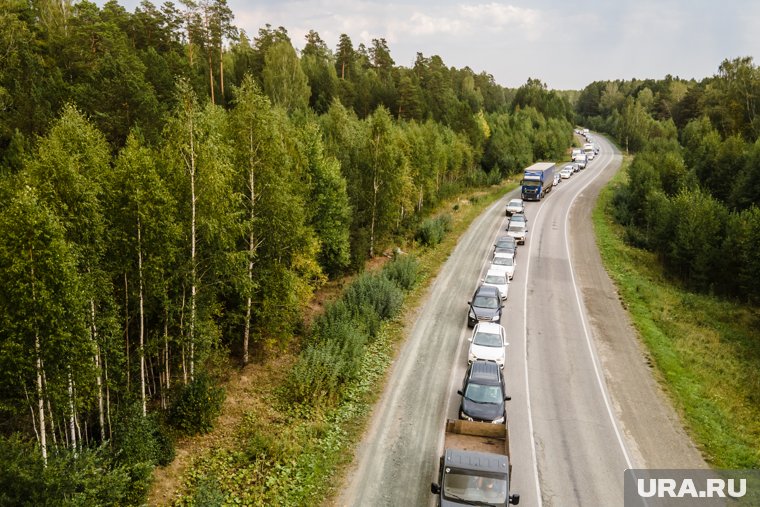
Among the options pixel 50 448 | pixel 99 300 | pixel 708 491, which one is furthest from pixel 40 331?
pixel 708 491

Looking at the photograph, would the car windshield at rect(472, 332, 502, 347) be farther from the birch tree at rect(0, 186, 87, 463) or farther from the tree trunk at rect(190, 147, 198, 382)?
the birch tree at rect(0, 186, 87, 463)

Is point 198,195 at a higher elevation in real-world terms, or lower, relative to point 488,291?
higher

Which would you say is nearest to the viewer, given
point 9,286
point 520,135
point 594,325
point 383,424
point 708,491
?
point 9,286

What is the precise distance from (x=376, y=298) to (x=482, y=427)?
1320 centimetres

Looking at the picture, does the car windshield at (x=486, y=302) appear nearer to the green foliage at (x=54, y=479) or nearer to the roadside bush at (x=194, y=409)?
the roadside bush at (x=194, y=409)

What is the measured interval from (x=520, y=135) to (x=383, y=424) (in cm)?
7966

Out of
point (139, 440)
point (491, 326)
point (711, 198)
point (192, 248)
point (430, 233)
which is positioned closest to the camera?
point (139, 440)

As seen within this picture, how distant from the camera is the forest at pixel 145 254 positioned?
38.1 feet

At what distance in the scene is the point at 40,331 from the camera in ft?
37.9

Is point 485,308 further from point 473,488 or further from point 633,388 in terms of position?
point 473,488

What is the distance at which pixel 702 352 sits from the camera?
25359mm

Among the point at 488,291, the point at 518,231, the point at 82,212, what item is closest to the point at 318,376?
the point at 82,212

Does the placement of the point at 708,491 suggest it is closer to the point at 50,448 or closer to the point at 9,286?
the point at 50,448

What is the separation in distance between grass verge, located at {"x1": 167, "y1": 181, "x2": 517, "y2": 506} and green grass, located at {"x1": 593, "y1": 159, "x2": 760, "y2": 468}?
13.3 m
